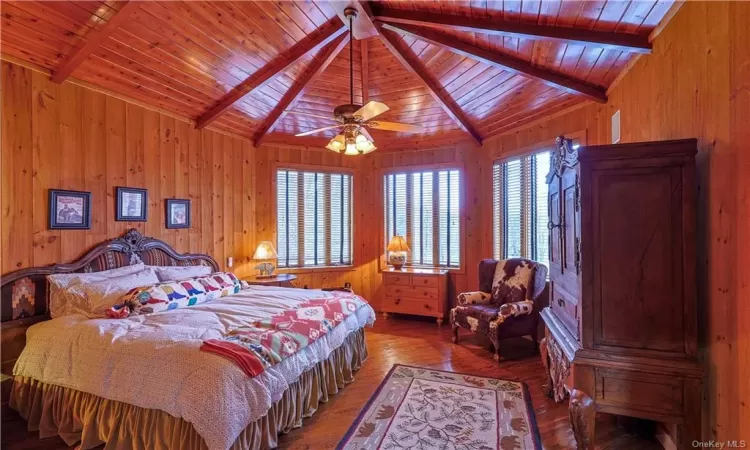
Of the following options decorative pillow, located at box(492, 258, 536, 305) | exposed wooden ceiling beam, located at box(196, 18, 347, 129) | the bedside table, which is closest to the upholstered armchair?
decorative pillow, located at box(492, 258, 536, 305)

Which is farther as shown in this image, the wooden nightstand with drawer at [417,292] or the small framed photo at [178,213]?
the wooden nightstand with drawer at [417,292]

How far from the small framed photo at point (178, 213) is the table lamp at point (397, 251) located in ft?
9.36

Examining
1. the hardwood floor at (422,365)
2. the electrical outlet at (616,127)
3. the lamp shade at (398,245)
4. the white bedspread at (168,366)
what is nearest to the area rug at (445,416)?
the hardwood floor at (422,365)

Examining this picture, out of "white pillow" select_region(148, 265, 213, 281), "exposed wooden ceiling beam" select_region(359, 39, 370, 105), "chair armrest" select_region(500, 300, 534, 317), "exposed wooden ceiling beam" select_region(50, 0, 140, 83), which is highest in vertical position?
"exposed wooden ceiling beam" select_region(359, 39, 370, 105)

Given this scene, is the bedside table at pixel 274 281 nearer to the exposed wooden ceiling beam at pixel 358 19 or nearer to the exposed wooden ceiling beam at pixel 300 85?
the exposed wooden ceiling beam at pixel 300 85

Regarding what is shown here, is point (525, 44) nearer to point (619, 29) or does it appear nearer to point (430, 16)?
point (619, 29)

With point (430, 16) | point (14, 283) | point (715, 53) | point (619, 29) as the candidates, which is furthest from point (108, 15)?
point (715, 53)

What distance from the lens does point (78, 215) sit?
3.06 m

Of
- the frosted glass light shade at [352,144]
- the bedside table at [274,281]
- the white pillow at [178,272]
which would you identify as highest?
the frosted glass light shade at [352,144]

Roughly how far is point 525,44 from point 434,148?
268 centimetres

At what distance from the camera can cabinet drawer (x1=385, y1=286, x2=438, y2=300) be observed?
197 inches

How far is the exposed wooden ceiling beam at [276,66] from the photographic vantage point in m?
2.95

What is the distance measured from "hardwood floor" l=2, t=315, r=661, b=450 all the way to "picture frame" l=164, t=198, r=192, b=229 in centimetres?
209

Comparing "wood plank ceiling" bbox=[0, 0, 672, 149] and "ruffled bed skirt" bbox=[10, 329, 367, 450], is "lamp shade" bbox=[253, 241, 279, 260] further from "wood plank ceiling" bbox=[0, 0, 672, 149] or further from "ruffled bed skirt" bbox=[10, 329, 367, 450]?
"ruffled bed skirt" bbox=[10, 329, 367, 450]
